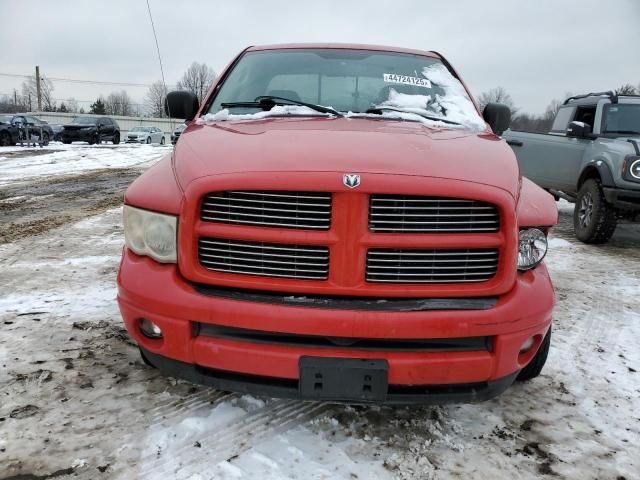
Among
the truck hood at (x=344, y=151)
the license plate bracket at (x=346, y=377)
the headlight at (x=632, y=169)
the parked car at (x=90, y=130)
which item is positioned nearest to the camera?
the license plate bracket at (x=346, y=377)

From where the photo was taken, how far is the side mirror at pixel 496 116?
356cm

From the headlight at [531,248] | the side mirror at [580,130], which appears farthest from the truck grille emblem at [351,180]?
the side mirror at [580,130]

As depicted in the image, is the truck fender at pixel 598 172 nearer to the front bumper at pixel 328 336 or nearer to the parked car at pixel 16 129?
the front bumper at pixel 328 336

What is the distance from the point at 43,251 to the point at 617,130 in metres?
7.24

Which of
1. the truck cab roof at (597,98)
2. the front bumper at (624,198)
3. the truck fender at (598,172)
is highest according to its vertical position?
the truck cab roof at (597,98)

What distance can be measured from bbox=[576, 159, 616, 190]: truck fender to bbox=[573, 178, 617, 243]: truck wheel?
0.13 meters

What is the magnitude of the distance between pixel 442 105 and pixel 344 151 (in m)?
1.34

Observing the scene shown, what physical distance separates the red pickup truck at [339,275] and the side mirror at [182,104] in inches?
57.4

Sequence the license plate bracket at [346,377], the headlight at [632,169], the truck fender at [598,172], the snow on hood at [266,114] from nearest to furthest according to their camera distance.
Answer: the license plate bracket at [346,377], the snow on hood at [266,114], the headlight at [632,169], the truck fender at [598,172]

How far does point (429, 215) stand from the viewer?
6.29 ft

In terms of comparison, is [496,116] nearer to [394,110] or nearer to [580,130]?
[394,110]

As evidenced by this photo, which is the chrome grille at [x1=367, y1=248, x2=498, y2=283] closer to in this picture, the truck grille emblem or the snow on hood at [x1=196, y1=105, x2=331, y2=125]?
the truck grille emblem

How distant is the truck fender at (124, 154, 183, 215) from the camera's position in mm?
2031

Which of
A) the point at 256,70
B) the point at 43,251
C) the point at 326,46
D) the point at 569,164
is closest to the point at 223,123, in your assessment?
the point at 256,70
